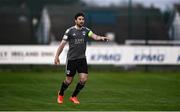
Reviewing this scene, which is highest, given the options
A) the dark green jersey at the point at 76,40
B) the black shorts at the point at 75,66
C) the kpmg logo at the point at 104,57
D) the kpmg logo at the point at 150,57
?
the dark green jersey at the point at 76,40

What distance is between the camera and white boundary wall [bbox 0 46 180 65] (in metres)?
28.3

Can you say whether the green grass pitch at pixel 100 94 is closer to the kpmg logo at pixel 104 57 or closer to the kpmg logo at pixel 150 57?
the kpmg logo at pixel 104 57

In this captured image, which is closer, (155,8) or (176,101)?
(176,101)

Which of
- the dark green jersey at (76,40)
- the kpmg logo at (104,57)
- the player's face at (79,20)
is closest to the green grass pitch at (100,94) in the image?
the dark green jersey at (76,40)

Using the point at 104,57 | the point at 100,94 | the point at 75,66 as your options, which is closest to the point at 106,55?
the point at 104,57

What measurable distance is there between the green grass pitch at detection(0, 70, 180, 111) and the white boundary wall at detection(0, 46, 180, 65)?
427cm

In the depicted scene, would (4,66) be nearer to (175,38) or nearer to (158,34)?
(175,38)

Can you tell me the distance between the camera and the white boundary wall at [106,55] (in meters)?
28.3

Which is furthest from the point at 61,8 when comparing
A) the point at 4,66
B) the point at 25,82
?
the point at 25,82

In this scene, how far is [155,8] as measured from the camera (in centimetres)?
3491

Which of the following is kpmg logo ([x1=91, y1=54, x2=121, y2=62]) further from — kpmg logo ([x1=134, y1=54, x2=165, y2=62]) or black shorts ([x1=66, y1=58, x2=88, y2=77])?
black shorts ([x1=66, y1=58, x2=88, y2=77])

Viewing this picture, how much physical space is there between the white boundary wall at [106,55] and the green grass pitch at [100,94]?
427 cm

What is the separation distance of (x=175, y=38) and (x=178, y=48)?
3.51 m

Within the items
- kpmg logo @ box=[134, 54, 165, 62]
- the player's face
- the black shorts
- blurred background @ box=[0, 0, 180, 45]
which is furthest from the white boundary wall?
the player's face
